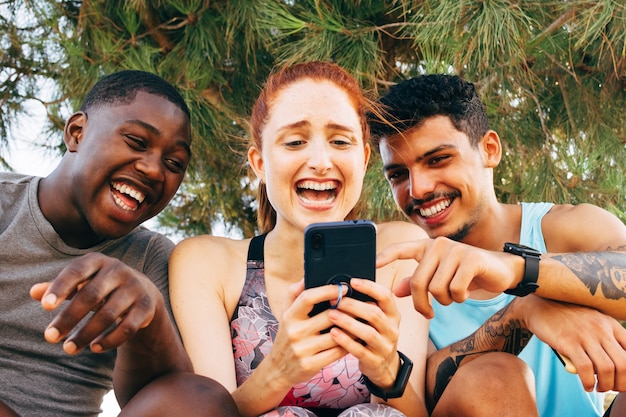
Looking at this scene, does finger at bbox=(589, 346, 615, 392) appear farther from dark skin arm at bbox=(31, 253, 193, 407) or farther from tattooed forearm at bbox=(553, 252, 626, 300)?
dark skin arm at bbox=(31, 253, 193, 407)

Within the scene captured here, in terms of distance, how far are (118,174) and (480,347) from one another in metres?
1.09

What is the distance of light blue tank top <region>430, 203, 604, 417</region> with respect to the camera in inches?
72.9

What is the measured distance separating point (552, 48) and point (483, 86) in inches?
11.7

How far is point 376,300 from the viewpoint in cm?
124

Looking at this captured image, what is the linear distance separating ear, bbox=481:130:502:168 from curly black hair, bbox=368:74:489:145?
0.04m

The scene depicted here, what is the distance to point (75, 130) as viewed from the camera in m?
1.97

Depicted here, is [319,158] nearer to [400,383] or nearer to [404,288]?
[404,288]

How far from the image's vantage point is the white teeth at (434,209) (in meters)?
2.13

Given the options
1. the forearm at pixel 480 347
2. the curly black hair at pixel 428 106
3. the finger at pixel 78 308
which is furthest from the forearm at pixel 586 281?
the finger at pixel 78 308

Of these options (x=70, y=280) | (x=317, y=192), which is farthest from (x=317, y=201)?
(x=70, y=280)

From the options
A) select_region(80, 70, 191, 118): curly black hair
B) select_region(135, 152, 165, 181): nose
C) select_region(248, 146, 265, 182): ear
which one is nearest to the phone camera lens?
select_region(248, 146, 265, 182): ear

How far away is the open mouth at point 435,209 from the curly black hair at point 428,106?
0.26 meters

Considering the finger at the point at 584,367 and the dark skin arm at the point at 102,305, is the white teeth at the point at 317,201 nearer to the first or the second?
the dark skin arm at the point at 102,305

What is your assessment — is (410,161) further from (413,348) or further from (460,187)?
(413,348)
